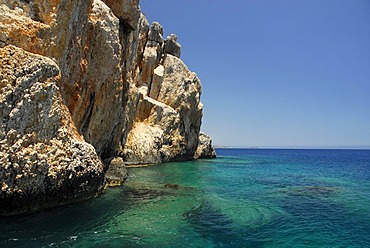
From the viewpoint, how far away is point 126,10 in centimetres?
2912

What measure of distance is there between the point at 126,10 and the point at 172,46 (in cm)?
3714

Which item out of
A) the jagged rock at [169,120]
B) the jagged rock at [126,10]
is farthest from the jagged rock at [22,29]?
the jagged rock at [169,120]

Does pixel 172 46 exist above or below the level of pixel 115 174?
above

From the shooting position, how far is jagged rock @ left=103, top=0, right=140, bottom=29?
28.5 m

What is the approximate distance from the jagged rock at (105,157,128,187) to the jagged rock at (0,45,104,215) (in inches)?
261

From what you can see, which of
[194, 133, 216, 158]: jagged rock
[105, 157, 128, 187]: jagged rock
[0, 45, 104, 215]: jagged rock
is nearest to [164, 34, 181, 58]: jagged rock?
[194, 133, 216, 158]: jagged rock

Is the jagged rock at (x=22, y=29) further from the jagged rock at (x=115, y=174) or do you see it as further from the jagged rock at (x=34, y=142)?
the jagged rock at (x=115, y=174)

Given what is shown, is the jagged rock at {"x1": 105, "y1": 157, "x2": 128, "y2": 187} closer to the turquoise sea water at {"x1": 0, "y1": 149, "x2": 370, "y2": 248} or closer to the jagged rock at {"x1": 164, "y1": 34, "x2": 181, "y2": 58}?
the turquoise sea water at {"x1": 0, "y1": 149, "x2": 370, "y2": 248}

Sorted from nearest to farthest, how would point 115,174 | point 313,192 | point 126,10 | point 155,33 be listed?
point 313,192
point 115,174
point 126,10
point 155,33

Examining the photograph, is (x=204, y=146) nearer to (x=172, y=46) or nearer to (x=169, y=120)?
(x=169, y=120)

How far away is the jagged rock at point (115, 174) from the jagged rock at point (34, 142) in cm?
662

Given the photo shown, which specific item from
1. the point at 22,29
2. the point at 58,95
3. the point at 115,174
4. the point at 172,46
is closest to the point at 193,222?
the point at 58,95

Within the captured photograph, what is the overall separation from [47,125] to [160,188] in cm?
1134

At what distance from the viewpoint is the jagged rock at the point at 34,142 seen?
504 inches
